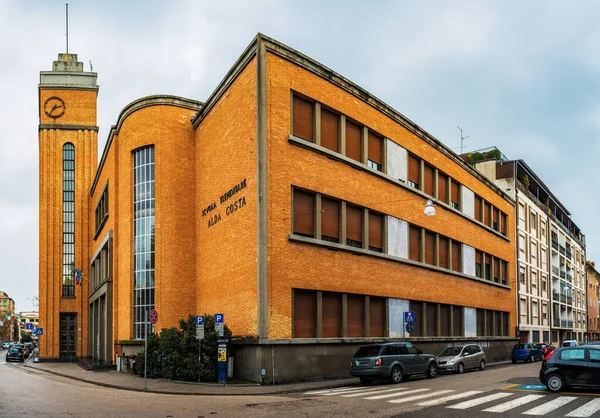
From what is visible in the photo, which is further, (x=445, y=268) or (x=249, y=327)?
(x=445, y=268)

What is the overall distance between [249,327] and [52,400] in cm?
835

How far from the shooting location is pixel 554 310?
7056 centimetres

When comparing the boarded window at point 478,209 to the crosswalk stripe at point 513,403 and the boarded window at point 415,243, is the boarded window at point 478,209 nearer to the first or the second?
the boarded window at point 415,243

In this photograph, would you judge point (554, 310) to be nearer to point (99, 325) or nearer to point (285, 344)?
point (99, 325)

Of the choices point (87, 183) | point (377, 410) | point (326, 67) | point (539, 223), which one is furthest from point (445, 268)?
point (87, 183)

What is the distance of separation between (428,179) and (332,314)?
46.0 ft

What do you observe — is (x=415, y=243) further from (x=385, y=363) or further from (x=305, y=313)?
(x=385, y=363)

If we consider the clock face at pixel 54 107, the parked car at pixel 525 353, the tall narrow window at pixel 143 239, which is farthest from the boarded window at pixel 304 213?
the clock face at pixel 54 107

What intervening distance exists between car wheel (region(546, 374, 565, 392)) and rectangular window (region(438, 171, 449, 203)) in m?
22.1

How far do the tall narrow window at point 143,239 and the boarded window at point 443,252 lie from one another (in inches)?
705

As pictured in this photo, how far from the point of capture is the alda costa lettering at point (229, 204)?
26.9m

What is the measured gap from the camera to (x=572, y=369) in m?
18.0

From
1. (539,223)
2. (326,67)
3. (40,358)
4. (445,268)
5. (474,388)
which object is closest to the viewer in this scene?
(474,388)

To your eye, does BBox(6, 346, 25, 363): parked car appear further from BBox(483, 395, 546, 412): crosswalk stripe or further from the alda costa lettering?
BBox(483, 395, 546, 412): crosswalk stripe
